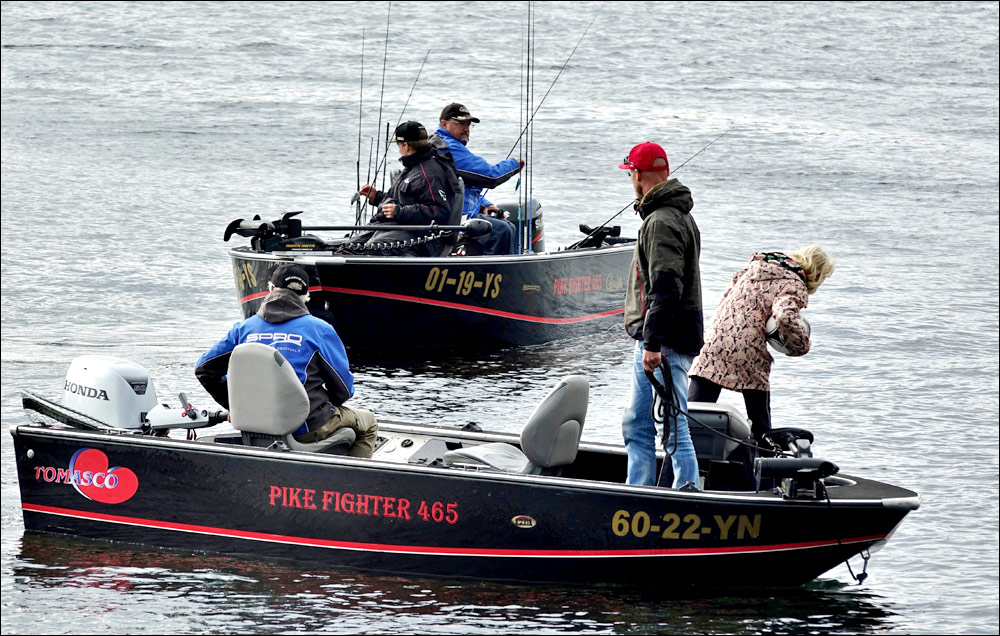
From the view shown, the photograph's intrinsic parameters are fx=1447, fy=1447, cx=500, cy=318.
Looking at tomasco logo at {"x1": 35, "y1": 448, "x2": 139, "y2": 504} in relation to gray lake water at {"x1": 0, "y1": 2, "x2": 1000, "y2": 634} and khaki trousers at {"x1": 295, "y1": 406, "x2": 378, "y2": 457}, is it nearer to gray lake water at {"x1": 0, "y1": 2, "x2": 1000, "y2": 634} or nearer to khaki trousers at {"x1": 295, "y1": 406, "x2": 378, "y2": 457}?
gray lake water at {"x1": 0, "y1": 2, "x2": 1000, "y2": 634}

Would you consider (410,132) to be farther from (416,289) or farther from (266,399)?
(266,399)

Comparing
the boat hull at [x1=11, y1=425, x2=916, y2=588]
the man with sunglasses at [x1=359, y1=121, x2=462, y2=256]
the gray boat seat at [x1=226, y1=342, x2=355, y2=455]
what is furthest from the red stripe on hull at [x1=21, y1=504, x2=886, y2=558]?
the man with sunglasses at [x1=359, y1=121, x2=462, y2=256]

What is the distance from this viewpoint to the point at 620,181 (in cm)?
2069

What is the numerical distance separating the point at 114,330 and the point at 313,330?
6.14 metres

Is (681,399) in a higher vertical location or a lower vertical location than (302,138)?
lower

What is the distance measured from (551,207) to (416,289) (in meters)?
8.19

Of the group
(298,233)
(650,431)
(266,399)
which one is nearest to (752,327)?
(650,431)

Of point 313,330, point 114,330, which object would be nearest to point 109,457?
point 313,330

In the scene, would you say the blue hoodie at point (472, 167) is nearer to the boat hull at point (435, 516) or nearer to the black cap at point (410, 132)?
the black cap at point (410, 132)

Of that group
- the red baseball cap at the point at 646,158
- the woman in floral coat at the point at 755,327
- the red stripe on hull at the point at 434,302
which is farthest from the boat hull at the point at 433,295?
the red baseball cap at the point at 646,158

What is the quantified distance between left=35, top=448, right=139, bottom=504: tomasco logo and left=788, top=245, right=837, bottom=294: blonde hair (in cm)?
324

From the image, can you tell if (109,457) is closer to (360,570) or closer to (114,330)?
(360,570)

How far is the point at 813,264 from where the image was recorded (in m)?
6.65

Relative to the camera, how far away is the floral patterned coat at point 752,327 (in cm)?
659
